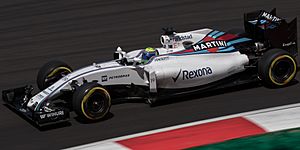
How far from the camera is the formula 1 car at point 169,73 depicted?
8.61m

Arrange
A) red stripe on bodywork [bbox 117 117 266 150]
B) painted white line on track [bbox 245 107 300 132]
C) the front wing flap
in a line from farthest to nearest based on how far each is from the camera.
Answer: the front wing flap
painted white line on track [bbox 245 107 300 132]
red stripe on bodywork [bbox 117 117 266 150]

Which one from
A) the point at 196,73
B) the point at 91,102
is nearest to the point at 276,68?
the point at 196,73

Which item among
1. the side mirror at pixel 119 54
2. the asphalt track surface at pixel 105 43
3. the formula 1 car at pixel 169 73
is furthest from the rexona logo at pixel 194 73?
the side mirror at pixel 119 54

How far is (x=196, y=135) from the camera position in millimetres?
7738

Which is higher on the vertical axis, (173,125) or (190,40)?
(190,40)

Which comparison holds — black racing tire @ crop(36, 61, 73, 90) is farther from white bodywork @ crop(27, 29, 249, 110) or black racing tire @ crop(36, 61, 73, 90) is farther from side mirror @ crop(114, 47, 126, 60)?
side mirror @ crop(114, 47, 126, 60)

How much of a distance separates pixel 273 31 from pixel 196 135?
260 centimetres

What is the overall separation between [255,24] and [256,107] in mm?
1625

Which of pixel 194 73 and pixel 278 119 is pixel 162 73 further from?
pixel 278 119

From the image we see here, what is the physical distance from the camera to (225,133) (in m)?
7.73

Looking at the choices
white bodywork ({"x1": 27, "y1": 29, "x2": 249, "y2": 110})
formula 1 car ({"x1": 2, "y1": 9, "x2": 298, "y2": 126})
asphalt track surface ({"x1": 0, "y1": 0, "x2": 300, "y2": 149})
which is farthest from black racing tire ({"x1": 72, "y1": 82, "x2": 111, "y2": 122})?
white bodywork ({"x1": 27, "y1": 29, "x2": 249, "y2": 110})

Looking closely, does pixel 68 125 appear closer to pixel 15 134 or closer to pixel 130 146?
pixel 15 134

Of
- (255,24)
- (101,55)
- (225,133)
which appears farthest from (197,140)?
(101,55)

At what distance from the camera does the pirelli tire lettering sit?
902cm
